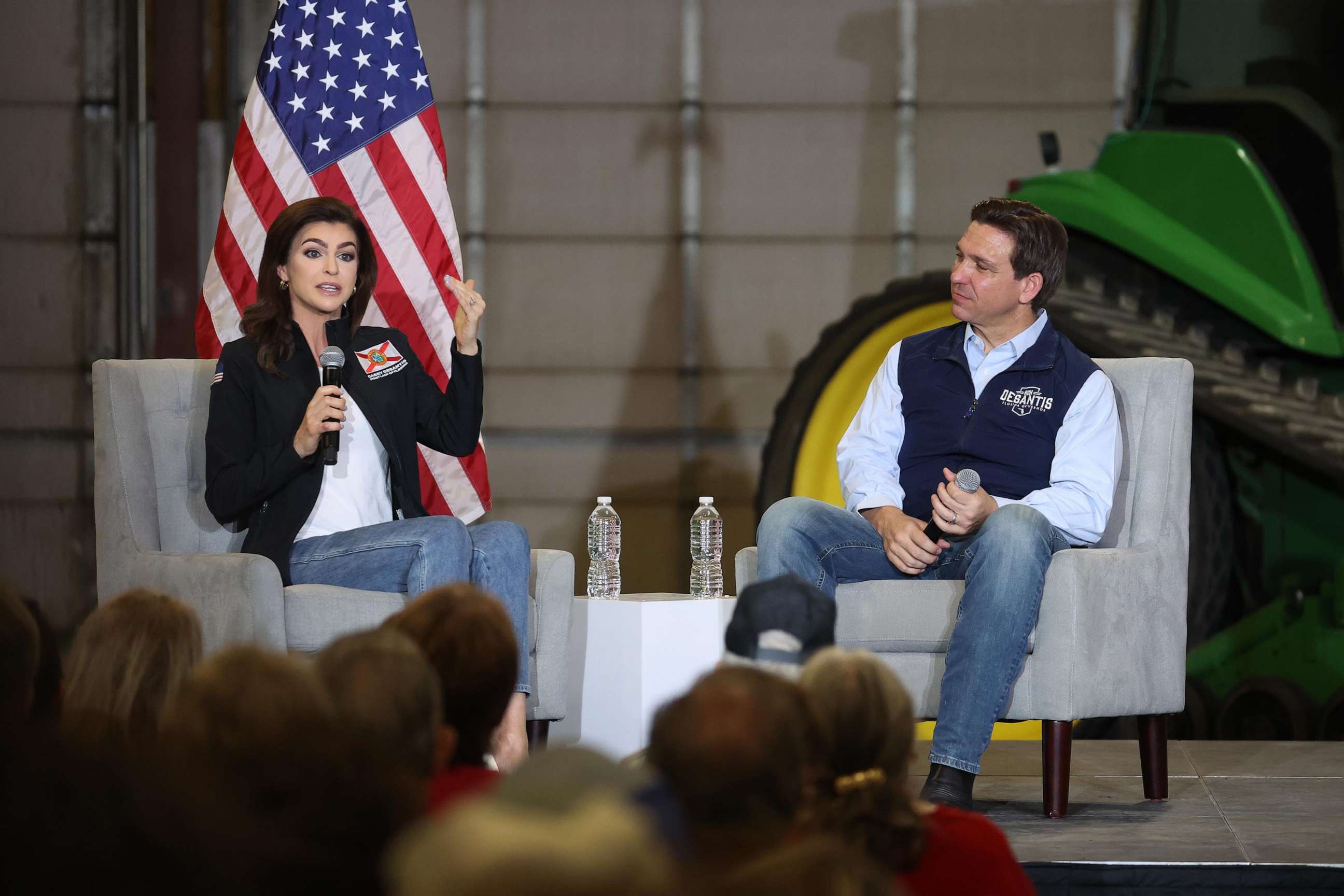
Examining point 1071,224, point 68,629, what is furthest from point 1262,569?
point 68,629

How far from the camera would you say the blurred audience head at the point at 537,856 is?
60 cm

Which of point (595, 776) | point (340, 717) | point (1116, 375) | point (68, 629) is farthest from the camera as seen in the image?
point (68, 629)

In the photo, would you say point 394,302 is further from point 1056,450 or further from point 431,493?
point 1056,450

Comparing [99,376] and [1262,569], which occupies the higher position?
[99,376]

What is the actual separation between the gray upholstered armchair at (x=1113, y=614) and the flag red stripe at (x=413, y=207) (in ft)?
4.48

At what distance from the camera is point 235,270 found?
351 cm

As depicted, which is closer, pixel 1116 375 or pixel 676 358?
Result: pixel 1116 375

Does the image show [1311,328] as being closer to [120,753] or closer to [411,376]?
[411,376]

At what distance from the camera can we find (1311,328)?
11.9ft

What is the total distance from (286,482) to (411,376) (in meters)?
0.37

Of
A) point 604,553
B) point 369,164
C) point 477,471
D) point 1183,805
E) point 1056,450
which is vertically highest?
point 369,164

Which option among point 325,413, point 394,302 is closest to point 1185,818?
point 325,413

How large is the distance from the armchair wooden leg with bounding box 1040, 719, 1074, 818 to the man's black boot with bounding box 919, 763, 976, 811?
0.19 metres

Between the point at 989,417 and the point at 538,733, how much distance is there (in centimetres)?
103
